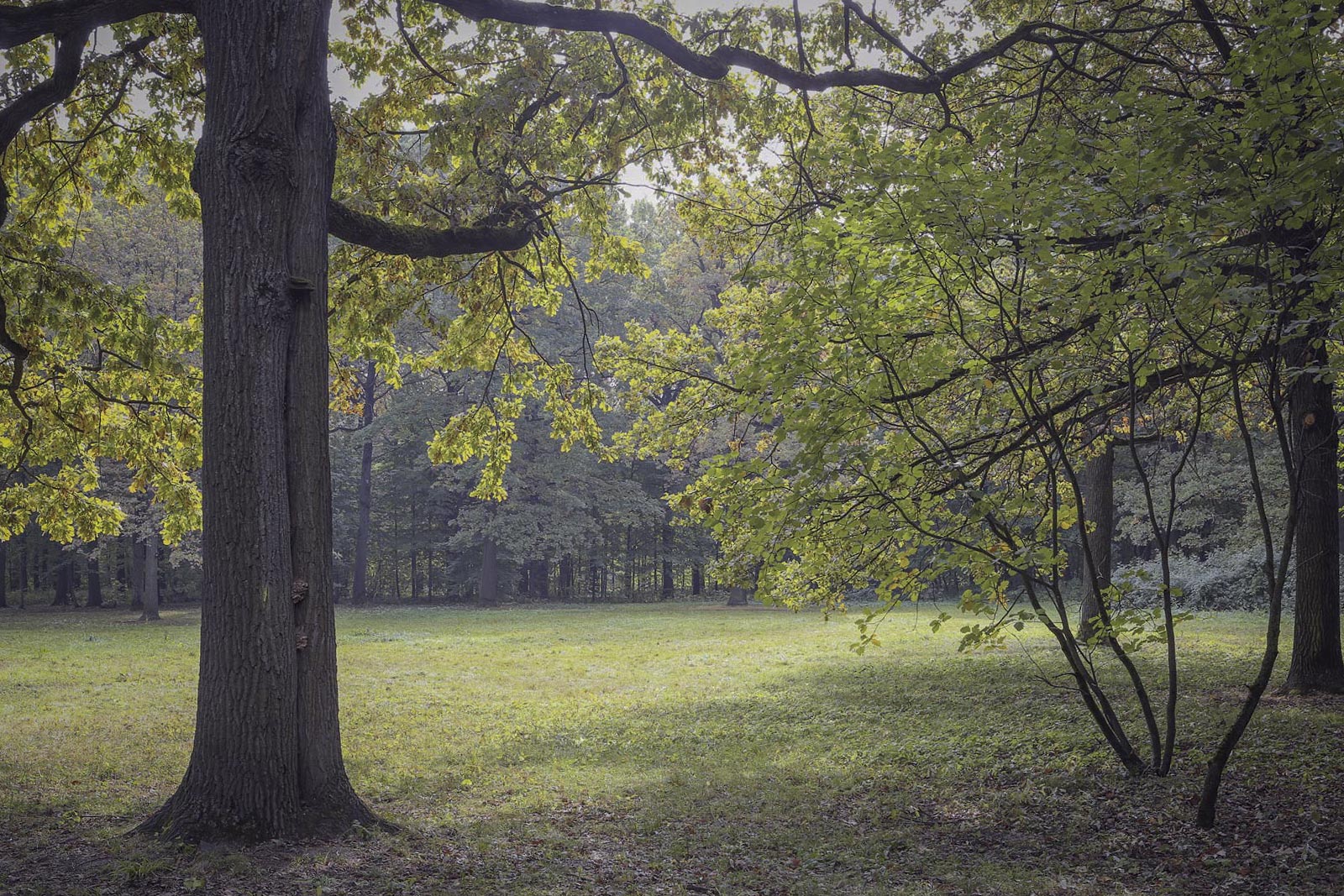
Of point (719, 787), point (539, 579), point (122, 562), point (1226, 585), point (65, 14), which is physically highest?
point (65, 14)

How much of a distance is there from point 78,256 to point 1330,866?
2831 cm

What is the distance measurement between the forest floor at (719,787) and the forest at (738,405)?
57 millimetres

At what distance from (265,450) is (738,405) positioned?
3207 mm

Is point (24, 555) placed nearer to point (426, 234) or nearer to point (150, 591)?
point (150, 591)

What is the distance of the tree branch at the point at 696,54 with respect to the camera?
651 centimetres

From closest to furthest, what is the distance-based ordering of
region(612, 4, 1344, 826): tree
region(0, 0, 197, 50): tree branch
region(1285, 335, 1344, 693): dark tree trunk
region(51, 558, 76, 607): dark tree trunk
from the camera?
region(612, 4, 1344, 826): tree → region(0, 0, 197, 50): tree branch → region(1285, 335, 1344, 693): dark tree trunk → region(51, 558, 76, 607): dark tree trunk

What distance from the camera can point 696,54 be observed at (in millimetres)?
6926

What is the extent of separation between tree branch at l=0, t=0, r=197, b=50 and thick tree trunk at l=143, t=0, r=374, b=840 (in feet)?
2.01

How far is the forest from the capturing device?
512 cm

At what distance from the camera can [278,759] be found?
5168 millimetres

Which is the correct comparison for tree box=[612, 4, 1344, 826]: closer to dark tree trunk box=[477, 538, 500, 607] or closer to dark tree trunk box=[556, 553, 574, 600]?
dark tree trunk box=[477, 538, 500, 607]

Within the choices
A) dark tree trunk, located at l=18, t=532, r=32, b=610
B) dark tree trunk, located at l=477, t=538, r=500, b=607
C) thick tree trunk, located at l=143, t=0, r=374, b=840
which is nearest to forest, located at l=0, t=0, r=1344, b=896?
thick tree trunk, located at l=143, t=0, r=374, b=840

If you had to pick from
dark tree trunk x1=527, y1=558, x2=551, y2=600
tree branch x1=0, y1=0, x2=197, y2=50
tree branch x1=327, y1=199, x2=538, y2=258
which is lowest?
dark tree trunk x1=527, y1=558, x2=551, y2=600

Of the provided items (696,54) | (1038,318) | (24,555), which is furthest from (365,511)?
(1038,318)
